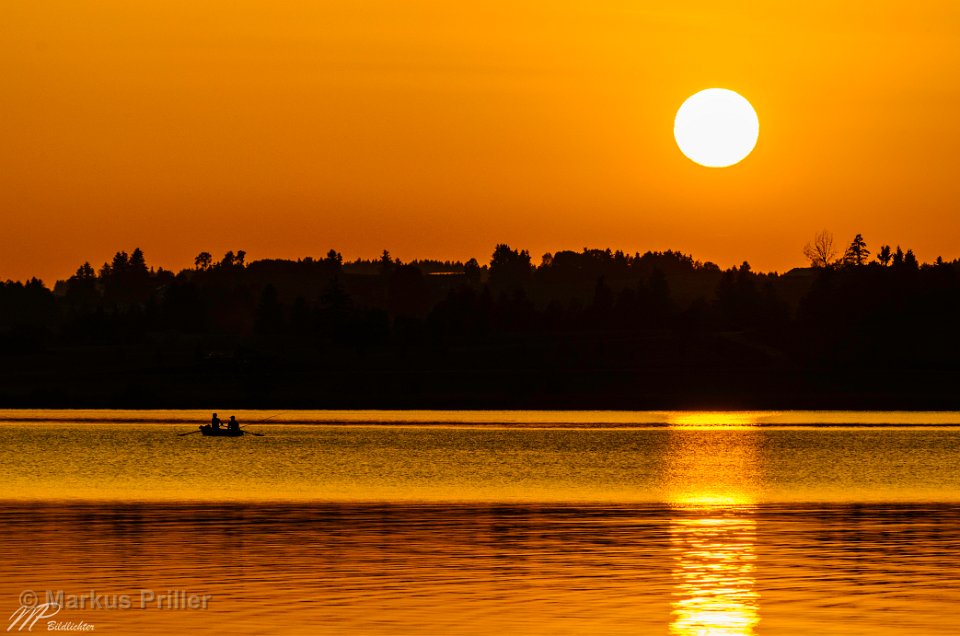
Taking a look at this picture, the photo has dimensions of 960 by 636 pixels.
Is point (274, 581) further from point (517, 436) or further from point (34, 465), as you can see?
point (517, 436)

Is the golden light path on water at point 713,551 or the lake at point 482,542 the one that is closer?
the golden light path on water at point 713,551

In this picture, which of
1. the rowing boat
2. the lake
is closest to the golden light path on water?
the lake

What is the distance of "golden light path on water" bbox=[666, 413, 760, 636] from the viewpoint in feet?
97.6

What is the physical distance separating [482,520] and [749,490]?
20.2 m

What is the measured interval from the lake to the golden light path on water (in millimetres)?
115

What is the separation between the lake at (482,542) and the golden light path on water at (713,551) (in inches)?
4.5

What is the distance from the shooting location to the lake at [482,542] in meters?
30.3
